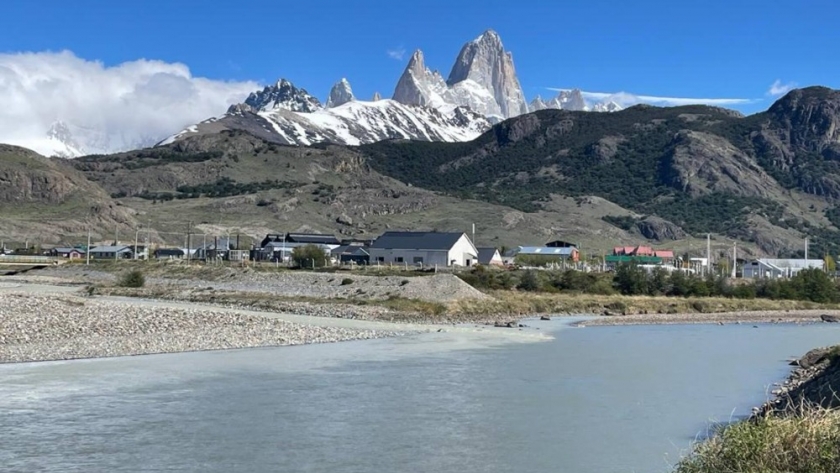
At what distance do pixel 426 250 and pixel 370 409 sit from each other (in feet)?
255

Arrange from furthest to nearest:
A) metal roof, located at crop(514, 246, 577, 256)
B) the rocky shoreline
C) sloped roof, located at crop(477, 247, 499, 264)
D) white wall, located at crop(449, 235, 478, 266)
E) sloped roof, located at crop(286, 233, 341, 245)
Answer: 1. metal roof, located at crop(514, 246, 577, 256)
2. sloped roof, located at crop(286, 233, 341, 245)
3. sloped roof, located at crop(477, 247, 499, 264)
4. white wall, located at crop(449, 235, 478, 266)
5. the rocky shoreline

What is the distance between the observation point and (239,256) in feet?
376

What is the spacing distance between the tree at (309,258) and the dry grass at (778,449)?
264ft

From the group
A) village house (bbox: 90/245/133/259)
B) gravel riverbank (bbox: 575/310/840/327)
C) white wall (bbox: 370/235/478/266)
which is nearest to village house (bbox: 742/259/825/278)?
white wall (bbox: 370/235/478/266)

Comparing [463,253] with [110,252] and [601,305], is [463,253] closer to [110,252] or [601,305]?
[601,305]

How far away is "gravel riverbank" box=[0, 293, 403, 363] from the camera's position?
1288 inches

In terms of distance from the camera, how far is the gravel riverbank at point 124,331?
107 ft

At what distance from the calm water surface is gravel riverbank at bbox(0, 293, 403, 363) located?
2.06 m

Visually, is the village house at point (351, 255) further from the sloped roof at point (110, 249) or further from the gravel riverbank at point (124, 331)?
the gravel riverbank at point (124, 331)

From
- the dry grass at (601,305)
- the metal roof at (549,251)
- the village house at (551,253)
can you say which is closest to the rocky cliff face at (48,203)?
the village house at (551,253)

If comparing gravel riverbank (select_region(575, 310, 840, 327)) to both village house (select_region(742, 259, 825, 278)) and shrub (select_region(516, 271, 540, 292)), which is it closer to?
shrub (select_region(516, 271, 540, 292))

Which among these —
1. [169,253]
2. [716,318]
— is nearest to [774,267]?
[716,318]

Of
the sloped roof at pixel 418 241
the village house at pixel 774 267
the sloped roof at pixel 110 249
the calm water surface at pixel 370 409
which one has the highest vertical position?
the sloped roof at pixel 418 241

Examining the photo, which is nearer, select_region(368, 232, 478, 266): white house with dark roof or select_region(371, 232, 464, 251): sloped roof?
select_region(368, 232, 478, 266): white house with dark roof
